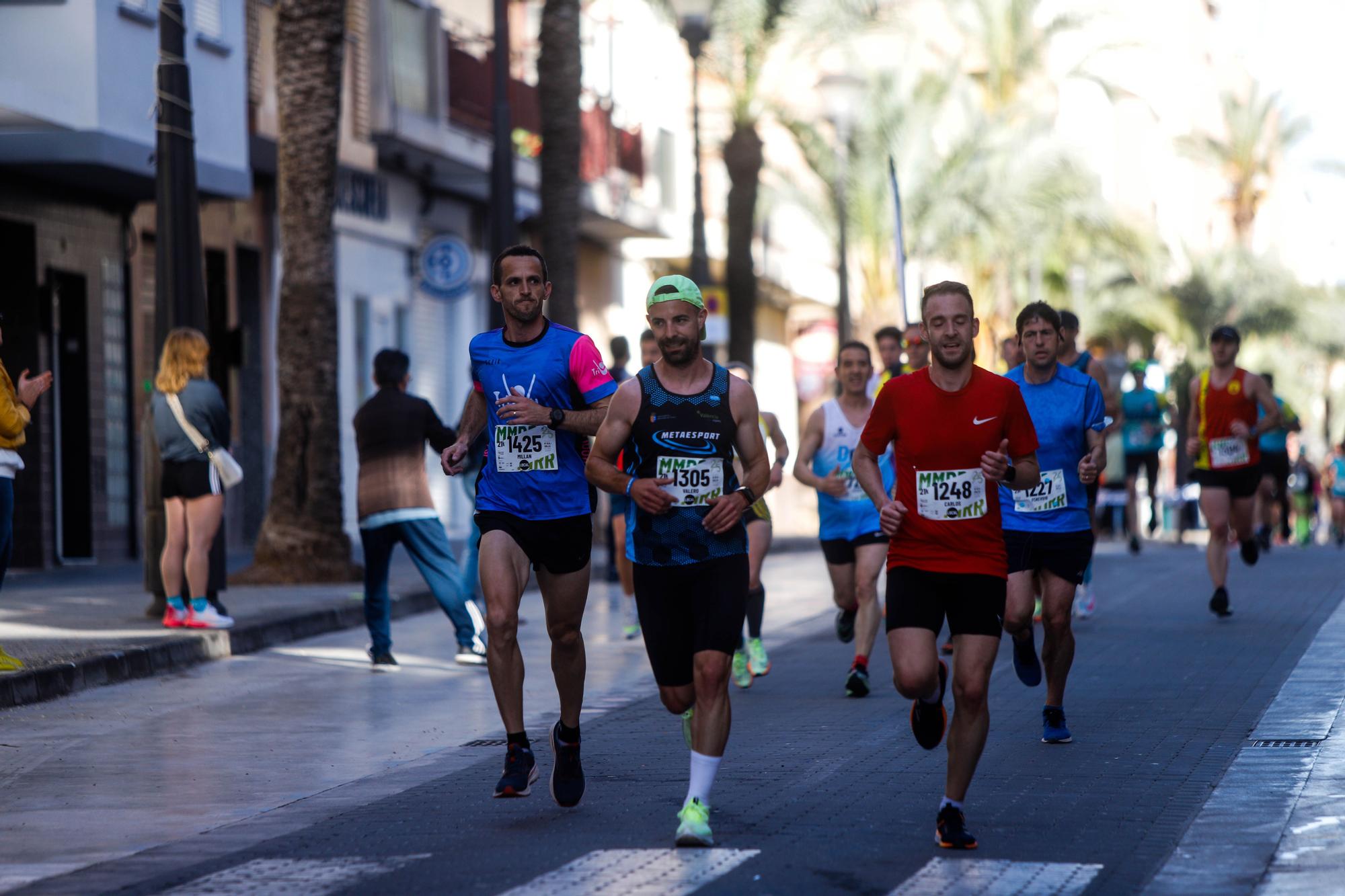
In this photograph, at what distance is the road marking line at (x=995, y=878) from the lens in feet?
20.3

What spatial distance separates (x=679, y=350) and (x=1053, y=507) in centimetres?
301

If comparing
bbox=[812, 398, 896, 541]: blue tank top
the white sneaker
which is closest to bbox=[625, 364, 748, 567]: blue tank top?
bbox=[812, 398, 896, 541]: blue tank top

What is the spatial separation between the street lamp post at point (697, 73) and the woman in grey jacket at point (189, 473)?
10.0m

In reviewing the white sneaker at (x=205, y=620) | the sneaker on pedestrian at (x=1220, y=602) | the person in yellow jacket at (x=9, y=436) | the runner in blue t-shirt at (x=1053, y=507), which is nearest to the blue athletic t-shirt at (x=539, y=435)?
the runner in blue t-shirt at (x=1053, y=507)

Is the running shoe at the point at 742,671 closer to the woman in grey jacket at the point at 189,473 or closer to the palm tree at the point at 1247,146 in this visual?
the woman in grey jacket at the point at 189,473

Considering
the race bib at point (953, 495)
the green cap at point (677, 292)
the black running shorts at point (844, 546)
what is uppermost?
the green cap at point (677, 292)

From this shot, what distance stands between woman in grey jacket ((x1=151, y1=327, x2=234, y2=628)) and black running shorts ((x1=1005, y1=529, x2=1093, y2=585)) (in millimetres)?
6493

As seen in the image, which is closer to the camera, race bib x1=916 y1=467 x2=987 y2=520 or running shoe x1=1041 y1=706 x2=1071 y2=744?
race bib x1=916 y1=467 x2=987 y2=520

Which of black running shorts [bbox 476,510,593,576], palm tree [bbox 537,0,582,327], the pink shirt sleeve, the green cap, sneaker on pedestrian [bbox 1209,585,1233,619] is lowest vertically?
sneaker on pedestrian [bbox 1209,585,1233,619]

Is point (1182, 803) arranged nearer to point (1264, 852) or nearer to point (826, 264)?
point (1264, 852)

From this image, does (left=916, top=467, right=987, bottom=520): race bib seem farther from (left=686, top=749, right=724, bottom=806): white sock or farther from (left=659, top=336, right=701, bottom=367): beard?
(left=686, top=749, right=724, bottom=806): white sock

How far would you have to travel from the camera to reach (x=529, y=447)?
799 cm

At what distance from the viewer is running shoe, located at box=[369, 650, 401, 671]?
43.4ft

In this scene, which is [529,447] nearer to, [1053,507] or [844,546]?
[1053,507]
